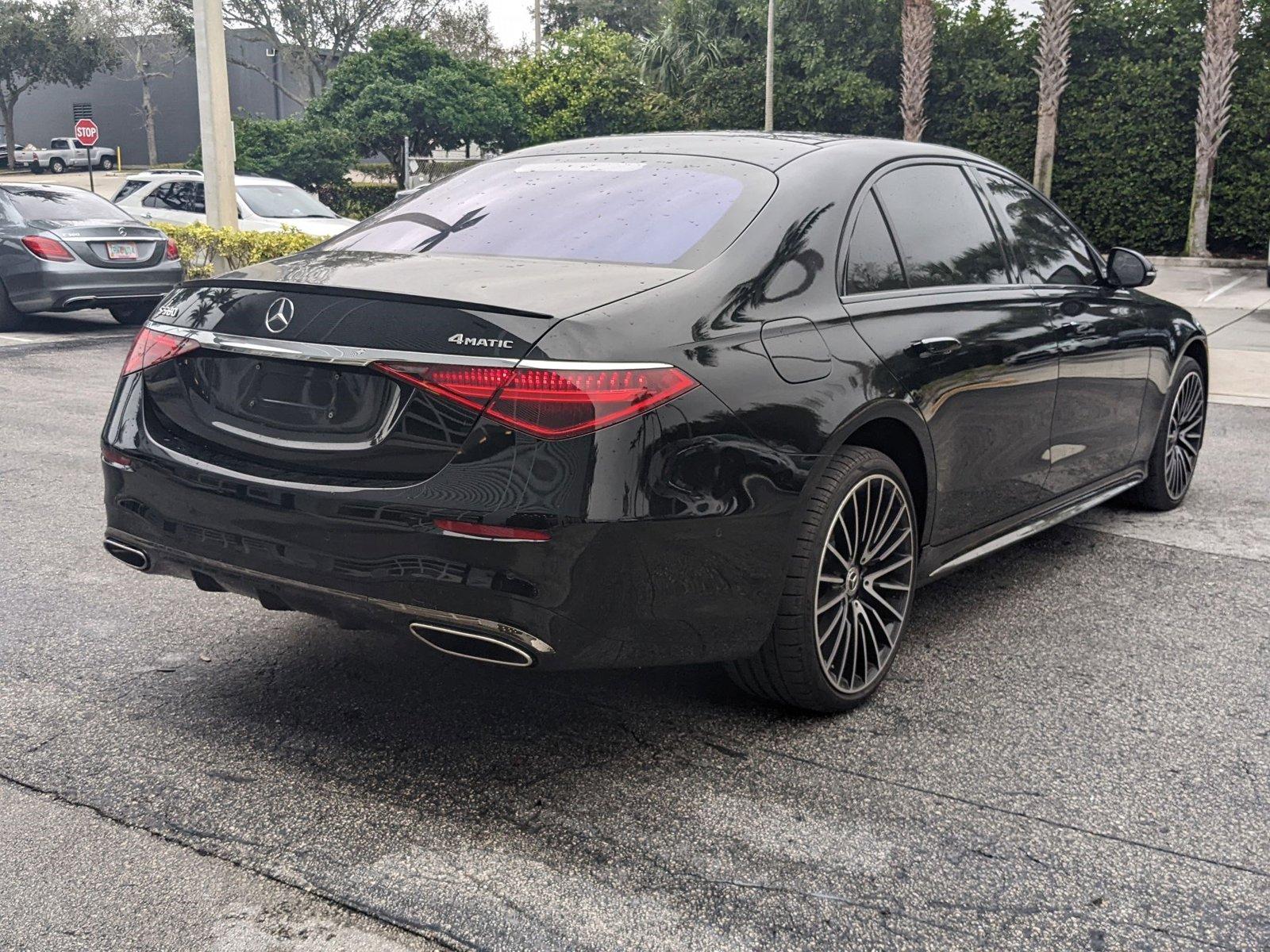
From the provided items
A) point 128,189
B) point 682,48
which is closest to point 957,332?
point 128,189

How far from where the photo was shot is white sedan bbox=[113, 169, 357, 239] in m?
16.3

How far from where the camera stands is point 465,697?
3.64m

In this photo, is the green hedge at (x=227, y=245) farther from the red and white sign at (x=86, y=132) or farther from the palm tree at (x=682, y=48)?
the red and white sign at (x=86, y=132)

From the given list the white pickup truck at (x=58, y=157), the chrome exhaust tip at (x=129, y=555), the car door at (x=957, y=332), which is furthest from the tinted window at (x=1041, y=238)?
the white pickup truck at (x=58, y=157)

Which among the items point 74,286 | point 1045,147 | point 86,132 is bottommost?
point 74,286

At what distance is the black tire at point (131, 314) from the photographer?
13.6m

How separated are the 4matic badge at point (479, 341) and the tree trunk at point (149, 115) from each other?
5882 cm

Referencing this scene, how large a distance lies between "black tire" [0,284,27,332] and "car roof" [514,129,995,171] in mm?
9733

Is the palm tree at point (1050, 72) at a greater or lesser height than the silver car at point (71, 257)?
greater

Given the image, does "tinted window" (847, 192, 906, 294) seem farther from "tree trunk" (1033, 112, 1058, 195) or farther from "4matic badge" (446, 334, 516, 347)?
"tree trunk" (1033, 112, 1058, 195)

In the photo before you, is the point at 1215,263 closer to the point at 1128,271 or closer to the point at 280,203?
the point at 280,203

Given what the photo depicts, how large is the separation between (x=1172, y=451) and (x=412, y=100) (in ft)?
98.1

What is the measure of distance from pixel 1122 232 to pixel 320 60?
3415 cm

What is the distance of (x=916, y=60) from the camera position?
1041 inches
